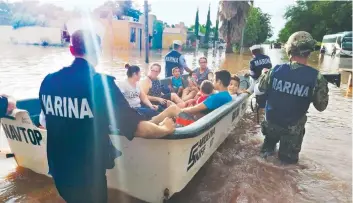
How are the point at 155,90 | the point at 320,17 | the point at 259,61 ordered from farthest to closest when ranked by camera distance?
the point at 320,17 < the point at 259,61 < the point at 155,90

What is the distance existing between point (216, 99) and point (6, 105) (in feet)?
8.23

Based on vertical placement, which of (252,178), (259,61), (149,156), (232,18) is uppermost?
(232,18)

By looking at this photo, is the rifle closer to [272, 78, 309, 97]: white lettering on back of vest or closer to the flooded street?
the flooded street

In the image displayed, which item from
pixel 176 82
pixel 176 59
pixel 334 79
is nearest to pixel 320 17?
pixel 176 59

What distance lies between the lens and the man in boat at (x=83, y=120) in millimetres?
1885

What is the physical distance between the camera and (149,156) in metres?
2.78

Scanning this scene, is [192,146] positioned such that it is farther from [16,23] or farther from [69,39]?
[16,23]

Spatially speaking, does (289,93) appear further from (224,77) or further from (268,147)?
(268,147)

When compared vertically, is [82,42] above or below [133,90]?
above

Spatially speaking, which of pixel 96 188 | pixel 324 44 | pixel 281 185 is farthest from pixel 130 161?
pixel 324 44

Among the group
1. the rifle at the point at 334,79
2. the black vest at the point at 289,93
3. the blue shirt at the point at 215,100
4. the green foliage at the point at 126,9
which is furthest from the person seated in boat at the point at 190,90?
the green foliage at the point at 126,9

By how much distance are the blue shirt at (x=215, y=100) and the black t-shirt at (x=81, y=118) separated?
1881 millimetres

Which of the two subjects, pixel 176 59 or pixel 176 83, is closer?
pixel 176 83

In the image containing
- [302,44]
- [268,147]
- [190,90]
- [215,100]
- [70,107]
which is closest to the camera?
[70,107]
